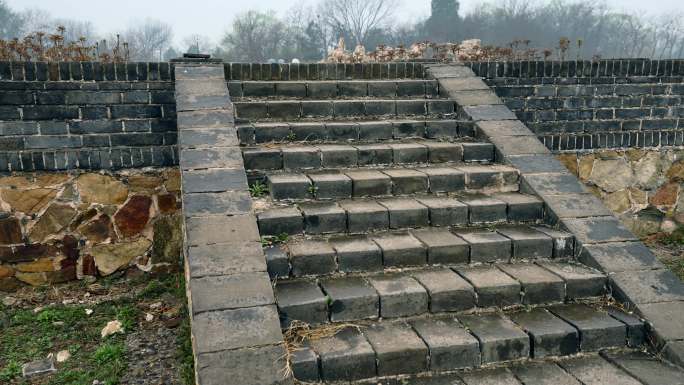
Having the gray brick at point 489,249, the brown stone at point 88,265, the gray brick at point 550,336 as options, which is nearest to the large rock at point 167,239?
the brown stone at point 88,265

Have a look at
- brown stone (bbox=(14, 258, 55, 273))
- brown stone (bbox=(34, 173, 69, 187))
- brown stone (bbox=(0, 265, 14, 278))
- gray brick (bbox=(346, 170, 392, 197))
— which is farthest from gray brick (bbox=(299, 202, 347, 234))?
brown stone (bbox=(0, 265, 14, 278))

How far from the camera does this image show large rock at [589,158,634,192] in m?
5.89

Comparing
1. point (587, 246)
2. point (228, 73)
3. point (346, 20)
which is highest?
point (346, 20)

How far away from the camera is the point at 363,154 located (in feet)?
13.7

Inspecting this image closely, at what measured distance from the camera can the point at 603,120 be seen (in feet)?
18.9

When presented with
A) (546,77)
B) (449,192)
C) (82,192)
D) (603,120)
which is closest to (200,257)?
(449,192)

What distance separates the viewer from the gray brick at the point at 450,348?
264 centimetres

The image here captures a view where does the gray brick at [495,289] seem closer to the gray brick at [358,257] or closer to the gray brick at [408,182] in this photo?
the gray brick at [358,257]

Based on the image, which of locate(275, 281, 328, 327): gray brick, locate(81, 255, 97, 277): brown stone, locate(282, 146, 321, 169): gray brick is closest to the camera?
locate(275, 281, 328, 327): gray brick

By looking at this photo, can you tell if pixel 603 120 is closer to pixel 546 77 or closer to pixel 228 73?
pixel 546 77

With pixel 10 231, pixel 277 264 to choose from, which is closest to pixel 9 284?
pixel 10 231

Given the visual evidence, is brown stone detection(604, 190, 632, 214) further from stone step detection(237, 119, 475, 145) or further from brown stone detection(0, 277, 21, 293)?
brown stone detection(0, 277, 21, 293)

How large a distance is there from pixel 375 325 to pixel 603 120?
14.2 ft

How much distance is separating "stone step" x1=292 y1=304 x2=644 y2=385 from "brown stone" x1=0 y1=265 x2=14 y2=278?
3.25 m
